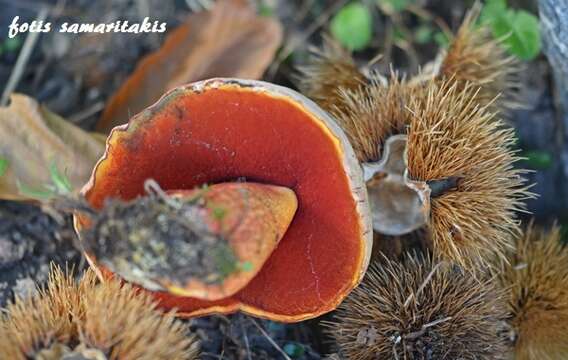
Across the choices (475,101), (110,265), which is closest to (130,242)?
(110,265)

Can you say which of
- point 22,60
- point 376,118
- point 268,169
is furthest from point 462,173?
point 22,60

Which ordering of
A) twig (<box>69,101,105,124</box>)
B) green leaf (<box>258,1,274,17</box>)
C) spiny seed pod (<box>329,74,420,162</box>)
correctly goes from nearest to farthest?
spiny seed pod (<box>329,74,420,162</box>) < twig (<box>69,101,105,124</box>) < green leaf (<box>258,1,274,17</box>)

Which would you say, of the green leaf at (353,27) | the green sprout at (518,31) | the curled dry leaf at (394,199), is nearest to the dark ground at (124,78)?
the green leaf at (353,27)

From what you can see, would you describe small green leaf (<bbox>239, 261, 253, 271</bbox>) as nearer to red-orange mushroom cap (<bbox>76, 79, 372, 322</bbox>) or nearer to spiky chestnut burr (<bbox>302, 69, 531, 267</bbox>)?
red-orange mushroom cap (<bbox>76, 79, 372, 322</bbox>)

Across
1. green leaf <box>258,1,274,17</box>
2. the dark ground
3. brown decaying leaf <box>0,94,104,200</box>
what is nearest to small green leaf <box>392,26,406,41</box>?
the dark ground

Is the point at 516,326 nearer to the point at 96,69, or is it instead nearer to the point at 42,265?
the point at 42,265

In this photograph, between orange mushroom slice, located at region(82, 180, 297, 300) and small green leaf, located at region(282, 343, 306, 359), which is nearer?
orange mushroom slice, located at region(82, 180, 297, 300)
